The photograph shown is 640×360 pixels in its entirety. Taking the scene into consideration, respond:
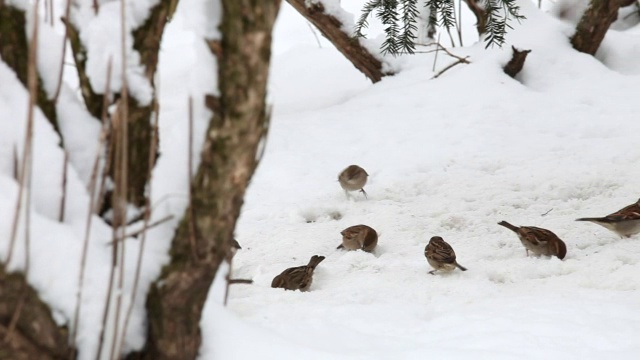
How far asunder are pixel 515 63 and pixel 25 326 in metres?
5.41

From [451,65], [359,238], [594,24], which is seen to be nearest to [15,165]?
[359,238]

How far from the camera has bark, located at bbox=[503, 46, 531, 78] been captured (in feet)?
21.2

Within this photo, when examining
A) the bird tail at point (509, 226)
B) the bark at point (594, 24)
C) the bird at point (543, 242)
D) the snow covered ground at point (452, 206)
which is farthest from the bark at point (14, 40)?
the bark at point (594, 24)

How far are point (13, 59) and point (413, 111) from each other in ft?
15.2

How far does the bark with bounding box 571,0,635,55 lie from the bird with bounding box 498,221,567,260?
3.00 meters

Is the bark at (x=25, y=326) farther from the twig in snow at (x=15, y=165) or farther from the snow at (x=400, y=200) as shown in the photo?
the twig in snow at (x=15, y=165)

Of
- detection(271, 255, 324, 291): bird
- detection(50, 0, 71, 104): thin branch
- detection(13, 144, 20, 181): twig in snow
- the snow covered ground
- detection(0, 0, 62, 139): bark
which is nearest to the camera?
detection(13, 144, 20, 181): twig in snow

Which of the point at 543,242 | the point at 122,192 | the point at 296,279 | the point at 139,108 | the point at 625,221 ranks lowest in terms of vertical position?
the point at 296,279

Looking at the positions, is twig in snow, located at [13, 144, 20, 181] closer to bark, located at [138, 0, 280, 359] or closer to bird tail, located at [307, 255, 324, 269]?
bark, located at [138, 0, 280, 359]

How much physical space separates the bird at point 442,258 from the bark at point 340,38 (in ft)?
9.62

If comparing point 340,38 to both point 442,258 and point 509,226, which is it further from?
point 442,258

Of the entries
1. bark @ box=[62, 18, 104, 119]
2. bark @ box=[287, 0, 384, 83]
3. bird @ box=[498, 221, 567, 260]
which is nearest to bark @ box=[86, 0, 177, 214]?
bark @ box=[62, 18, 104, 119]

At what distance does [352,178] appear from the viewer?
5242 millimetres

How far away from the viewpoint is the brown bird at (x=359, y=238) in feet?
14.9
